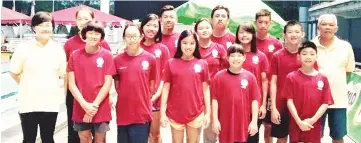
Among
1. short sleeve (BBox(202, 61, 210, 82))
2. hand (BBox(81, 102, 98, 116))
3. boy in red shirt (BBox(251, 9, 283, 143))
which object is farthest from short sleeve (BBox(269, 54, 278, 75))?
hand (BBox(81, 102, 98, 116))

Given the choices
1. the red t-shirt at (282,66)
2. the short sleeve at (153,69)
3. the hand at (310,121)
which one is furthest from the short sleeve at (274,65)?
the short sleeve at (153,69)

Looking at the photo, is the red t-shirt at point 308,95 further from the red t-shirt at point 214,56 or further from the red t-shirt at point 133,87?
the red t-shirt at point 133,87

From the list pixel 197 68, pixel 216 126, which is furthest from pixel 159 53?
pixel 216 126

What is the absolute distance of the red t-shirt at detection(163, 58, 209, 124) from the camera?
500cm

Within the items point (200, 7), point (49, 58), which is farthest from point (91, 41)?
point (200, 7)

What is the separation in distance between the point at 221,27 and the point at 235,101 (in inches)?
43.5

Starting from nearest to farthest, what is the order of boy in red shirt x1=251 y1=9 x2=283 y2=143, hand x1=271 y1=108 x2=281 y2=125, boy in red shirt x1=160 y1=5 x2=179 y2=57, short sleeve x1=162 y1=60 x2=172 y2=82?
short sleeve x1=162 y1=60 x2=172 y2=82 → hand x1=271 y1=108 x2=281 y2=125 → boy in red shirt x1=251 y1=9 x2=283 y2=143 → boy in red shirt x1=160 y1=5 x2=179 y2=57

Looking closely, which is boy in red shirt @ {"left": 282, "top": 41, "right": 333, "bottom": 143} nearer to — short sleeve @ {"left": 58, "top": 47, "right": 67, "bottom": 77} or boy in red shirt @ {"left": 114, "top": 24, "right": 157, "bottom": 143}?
boy in red shirt @ {"left": 114, "top": 24, "right": 157, "bottom": 143}

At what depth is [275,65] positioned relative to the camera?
547cm

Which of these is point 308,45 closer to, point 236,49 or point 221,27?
point 236,49

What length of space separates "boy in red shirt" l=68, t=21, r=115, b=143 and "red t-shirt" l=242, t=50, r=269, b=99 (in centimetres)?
145

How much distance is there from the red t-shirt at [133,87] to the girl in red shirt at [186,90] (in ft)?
0.65

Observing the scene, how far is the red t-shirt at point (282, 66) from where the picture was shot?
5387 mm

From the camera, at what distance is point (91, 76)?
192 inches
